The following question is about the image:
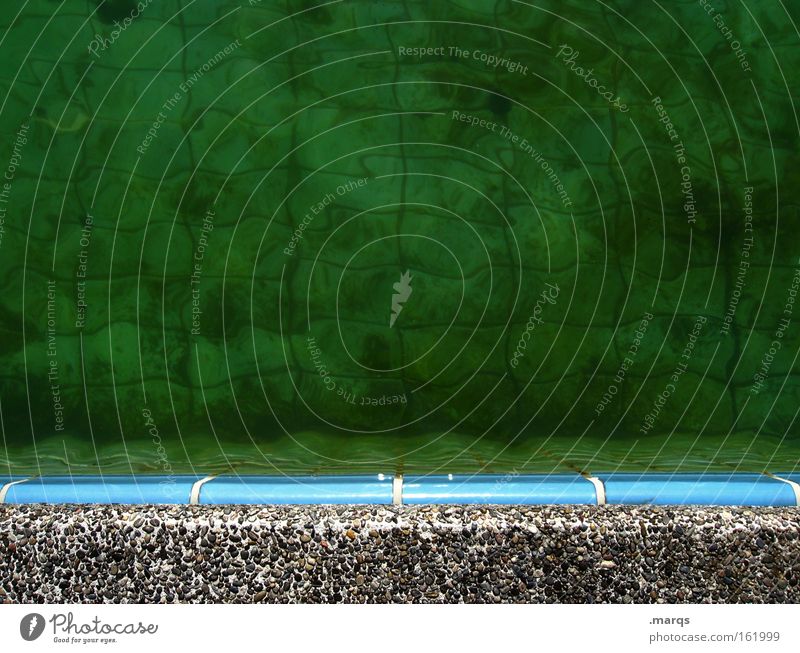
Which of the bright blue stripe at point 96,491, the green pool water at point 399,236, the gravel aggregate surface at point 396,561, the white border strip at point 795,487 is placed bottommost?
the gravel aggregate surface at point 396,561

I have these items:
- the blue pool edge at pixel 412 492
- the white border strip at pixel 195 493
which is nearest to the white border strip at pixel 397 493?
the blue pool edge at pixel 412 492

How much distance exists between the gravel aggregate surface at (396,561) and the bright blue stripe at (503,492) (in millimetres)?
52

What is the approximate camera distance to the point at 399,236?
0.78 m

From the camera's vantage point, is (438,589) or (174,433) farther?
(174,433)

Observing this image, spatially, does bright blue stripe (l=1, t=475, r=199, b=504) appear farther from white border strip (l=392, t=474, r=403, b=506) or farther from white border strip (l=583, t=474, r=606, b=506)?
white border strip (l=583, t=474, r=606, b=506)

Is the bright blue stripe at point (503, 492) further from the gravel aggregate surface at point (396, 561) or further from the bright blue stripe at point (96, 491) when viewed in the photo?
the bright blue stripe at point (96, 491)

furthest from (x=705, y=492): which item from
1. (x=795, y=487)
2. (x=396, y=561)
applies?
(x=396, y=561)

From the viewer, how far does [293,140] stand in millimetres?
765

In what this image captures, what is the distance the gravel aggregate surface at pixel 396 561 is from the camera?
0.62 m

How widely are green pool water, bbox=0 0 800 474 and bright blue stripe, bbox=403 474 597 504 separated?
85 mm

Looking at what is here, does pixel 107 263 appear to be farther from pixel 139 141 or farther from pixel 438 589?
pixel 438 589

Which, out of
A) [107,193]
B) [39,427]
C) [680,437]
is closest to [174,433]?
[39,427]

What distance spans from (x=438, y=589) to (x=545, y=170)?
42 centimetres

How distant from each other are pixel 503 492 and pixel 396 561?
124 mm
